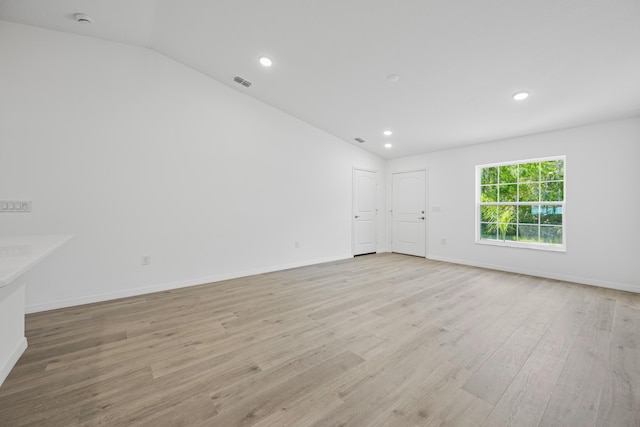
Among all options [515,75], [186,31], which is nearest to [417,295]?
[515,75]

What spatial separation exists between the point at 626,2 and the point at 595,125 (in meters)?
2.47

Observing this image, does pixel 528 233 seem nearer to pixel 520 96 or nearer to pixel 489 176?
pixel 489 176

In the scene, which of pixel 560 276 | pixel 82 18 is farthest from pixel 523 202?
pixel 82 18

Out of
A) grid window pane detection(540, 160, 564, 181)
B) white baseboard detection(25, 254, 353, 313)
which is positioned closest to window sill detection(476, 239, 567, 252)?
grid window pane detection(540, 160, 564, 181)

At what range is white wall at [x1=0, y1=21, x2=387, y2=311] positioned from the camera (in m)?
2.69

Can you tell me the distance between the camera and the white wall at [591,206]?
3404 mm

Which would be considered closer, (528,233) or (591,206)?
(591,206)

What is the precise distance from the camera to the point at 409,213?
6.04 m

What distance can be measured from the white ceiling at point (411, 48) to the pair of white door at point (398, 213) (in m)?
2.02

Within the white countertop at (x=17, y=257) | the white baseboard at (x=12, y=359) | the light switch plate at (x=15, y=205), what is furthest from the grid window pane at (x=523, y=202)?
the light switch plate at (x=15, y=205)

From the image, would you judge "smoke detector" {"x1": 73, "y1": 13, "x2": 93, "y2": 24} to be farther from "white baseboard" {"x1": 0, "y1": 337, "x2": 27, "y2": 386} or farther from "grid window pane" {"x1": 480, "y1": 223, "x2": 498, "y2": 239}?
"grid window pane" {"x1": 480, "y1": 223, "x2": 498, "y2": 239}

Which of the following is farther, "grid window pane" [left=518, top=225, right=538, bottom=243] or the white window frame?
"grid window pane" [left=518, top=225, right=538, bottom=243]

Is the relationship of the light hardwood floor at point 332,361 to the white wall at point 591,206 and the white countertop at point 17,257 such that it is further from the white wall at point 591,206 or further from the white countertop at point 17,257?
the white countertop at point 17,257

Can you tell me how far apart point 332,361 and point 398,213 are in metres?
4.95
